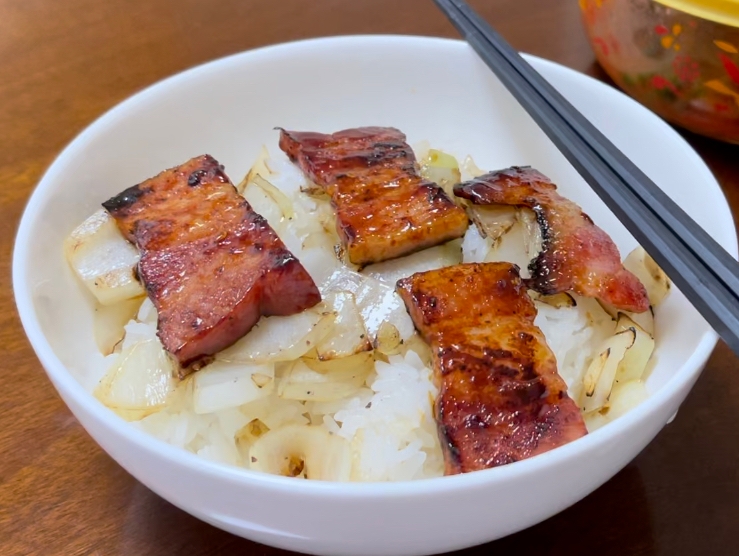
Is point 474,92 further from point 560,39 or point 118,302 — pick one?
point 118,302

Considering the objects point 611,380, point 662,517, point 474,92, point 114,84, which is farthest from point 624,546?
point 114,84

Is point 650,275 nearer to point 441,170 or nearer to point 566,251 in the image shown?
point 566,251

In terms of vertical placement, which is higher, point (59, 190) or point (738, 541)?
point (59, 190)

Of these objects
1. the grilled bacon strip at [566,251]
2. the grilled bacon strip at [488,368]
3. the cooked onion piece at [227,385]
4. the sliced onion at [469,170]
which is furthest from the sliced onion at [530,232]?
the cooked onion piece at [227,385]

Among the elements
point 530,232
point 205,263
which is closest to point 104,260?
point 205,263

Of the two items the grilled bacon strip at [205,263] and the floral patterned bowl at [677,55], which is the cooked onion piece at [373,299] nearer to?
the grilled bacon strip at [205,263]
